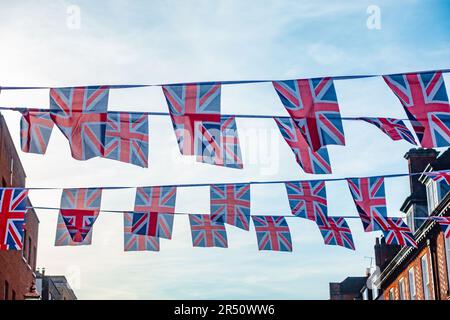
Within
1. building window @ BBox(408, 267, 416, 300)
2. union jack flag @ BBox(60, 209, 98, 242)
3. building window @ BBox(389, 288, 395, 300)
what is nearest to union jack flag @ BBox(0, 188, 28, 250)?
union jack flag @ BBox(60, 209, 98, 242)

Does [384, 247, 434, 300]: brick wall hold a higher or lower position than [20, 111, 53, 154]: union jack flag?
higher

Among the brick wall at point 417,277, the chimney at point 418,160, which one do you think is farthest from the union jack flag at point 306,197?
the chimney at point 418,160

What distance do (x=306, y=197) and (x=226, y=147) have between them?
4766 millimetres

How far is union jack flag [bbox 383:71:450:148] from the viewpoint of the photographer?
13.7 meters

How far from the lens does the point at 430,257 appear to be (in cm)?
4100

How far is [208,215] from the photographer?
70.1ft

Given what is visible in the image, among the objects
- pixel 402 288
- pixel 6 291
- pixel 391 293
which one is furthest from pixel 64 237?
pixel 391 293

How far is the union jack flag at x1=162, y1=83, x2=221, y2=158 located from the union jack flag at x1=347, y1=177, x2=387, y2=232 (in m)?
5.09

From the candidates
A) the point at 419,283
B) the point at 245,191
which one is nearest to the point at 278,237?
the point at 245,191

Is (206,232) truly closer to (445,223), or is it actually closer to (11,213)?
(11,213)

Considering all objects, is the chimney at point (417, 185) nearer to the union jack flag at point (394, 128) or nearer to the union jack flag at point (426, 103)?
the union jack flag at point (394, 128)

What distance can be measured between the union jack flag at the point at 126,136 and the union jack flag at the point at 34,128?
1097 mm

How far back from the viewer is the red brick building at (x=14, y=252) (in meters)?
29.4

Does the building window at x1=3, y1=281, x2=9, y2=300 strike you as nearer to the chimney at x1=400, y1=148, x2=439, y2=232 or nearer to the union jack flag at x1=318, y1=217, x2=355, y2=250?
the union jack flag at x1=318, y1=217, x2=355, y2=250
